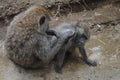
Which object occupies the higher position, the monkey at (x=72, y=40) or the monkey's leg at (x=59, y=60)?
the monkey at (x=72, y=40)

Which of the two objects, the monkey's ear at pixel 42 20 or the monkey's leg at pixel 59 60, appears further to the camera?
the monkey's leg at pixel 59 60

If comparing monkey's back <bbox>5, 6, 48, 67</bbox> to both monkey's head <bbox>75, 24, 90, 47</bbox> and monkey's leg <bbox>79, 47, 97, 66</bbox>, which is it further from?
monkey's leg <bbox>79, 47, 97, 66</bbox>

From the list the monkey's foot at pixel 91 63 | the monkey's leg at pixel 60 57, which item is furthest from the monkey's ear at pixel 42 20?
the monkey's foot at pixel 91 63

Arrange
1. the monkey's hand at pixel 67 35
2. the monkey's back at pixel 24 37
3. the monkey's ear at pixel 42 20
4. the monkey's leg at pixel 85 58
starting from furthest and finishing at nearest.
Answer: the monkey's leg at pixel 85 58 < the monkey's hand at pixel 67 35 < the monkey's ear at pixel 42 20 < the monkey's back at pixel 24 37

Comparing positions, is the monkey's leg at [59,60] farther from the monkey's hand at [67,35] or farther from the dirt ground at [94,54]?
the monkey's hand at [67,35]

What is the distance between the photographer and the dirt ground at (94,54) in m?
6.96

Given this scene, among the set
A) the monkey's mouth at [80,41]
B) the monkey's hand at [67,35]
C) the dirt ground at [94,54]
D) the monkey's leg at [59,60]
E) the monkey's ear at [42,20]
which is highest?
the monkey's ear at [42,20]

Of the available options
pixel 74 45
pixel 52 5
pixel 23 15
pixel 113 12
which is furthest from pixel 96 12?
pixel 23 15

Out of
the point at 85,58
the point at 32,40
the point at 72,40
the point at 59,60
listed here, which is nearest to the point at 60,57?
the point at 59,60

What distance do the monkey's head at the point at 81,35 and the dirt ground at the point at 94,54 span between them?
0.28 metres

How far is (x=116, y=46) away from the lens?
7.61 metres

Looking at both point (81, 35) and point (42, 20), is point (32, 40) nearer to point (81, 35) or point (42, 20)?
point (42, 20)

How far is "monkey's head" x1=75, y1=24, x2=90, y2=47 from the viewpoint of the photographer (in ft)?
23.1

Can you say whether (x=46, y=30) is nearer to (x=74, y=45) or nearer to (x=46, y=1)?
(x=74, y=45)
